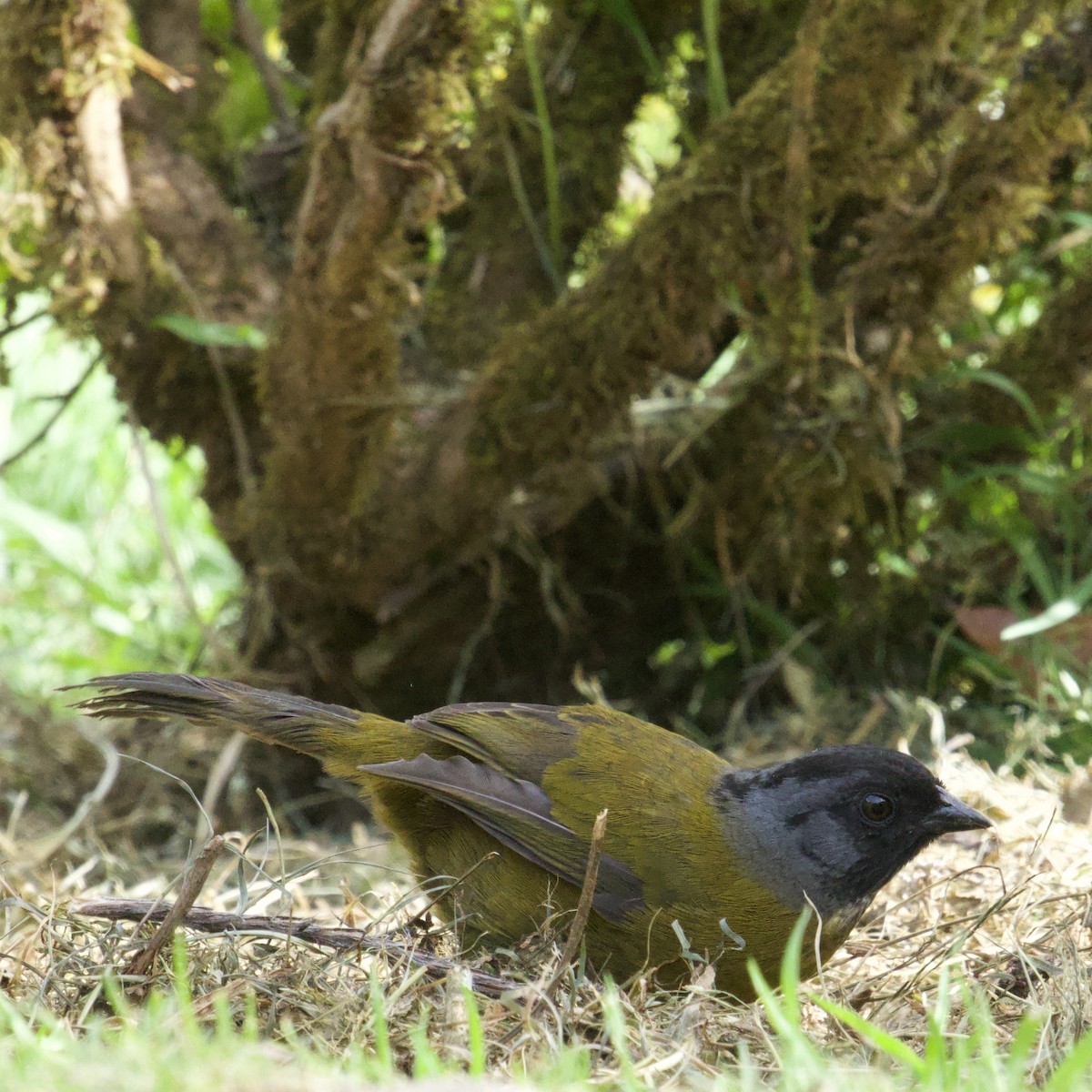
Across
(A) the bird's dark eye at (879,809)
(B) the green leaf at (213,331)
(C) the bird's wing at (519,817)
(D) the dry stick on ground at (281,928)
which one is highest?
(B) the green leaf at (213,331)

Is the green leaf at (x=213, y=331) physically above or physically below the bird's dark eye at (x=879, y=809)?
above

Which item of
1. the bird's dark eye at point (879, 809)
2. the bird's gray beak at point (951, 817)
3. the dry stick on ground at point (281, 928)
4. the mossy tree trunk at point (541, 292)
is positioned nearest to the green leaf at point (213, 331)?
the mossy tree trunk at point (541, 292)

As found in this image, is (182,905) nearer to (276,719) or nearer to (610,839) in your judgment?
(276,719)

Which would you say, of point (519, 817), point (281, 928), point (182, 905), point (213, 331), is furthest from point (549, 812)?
point (213, 331)

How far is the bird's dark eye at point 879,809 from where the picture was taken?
2.98 meters

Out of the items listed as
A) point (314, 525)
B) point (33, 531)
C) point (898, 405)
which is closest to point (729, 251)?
point (898, 405)

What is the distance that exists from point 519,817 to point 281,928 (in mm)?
561

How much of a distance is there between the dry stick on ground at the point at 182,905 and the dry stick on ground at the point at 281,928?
0.05 feet

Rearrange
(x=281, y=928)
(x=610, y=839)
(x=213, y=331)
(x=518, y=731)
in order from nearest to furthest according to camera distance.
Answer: (x=281, y=928)
(x=610, y=839)
(x=518, y=731)
(x=213, y=331)

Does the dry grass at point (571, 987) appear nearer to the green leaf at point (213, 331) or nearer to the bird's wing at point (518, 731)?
the bird's wing at point (518, 731)

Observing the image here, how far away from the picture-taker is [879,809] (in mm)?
2982

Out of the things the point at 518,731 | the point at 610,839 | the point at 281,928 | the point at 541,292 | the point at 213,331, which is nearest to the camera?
the point at 281,928

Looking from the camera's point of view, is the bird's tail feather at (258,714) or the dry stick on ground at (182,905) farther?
the bird's tail feather at (258,714)

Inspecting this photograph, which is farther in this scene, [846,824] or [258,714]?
[258,714]
